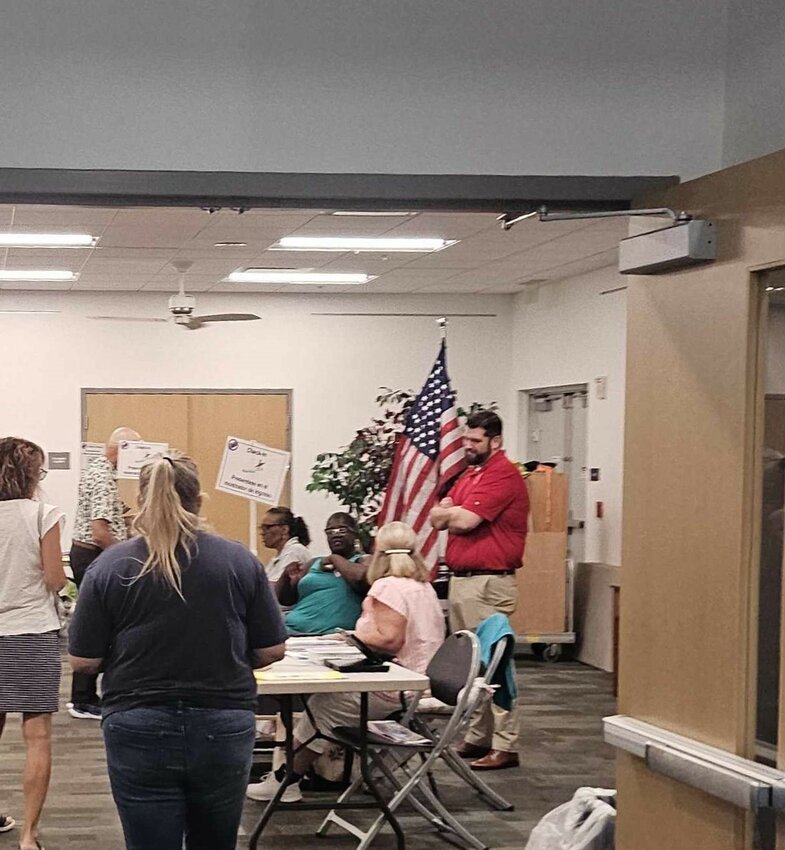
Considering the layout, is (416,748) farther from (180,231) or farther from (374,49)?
(180,231)

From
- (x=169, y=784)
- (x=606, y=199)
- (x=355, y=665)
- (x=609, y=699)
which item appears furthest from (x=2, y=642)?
(x=609, y=699)

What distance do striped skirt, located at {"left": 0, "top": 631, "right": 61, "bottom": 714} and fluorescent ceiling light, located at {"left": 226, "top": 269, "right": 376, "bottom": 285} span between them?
663cm

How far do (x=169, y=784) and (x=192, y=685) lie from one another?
0.26 m

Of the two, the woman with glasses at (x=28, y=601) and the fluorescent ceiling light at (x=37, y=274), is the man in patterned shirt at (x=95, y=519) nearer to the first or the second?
the woman with glasses at (x=28, y=601)

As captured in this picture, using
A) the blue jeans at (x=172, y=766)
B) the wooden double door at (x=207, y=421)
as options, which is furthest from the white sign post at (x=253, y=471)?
the blue jeans at (x=172, y=766)

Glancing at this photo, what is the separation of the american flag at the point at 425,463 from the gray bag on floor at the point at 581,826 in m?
3.68

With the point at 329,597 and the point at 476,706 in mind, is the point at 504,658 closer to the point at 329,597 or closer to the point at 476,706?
the point at 476,706

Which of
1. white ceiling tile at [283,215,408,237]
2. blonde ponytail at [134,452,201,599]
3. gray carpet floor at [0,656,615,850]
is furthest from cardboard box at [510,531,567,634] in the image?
blonde ponytail at [134,452,201,599]

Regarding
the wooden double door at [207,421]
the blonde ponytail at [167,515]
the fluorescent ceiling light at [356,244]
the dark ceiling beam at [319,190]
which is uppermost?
the fluorescent ceiling light at [356,244]

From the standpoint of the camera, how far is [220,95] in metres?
3.22

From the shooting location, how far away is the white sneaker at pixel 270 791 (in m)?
5.89

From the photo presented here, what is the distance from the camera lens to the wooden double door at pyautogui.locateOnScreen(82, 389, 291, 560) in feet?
41.7

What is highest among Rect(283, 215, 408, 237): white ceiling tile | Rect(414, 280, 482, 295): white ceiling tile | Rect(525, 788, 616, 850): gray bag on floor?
Rect(414, 280, 482, 295): white ceiling tile

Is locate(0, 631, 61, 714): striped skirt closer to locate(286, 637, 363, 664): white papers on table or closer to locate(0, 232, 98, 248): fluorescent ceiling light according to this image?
locate(286, 637, 363, 664): white papers on table
